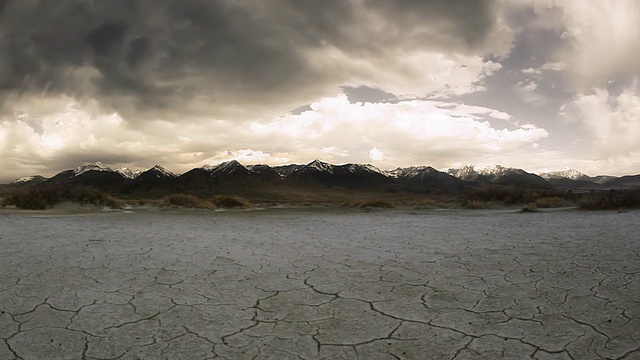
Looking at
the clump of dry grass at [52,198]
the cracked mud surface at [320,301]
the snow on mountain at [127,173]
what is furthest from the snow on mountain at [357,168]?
the cracked mud surface at [320,301]

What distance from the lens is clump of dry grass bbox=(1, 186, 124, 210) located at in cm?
1507

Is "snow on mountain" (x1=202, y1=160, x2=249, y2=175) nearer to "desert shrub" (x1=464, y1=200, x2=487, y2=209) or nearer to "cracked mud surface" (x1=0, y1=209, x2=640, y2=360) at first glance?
"desert shrub" (x1=464, y1=200, x2=487, y2=209)

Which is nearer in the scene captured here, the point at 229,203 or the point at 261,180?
the point at 229,203

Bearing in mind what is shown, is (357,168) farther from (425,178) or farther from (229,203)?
(229,203)

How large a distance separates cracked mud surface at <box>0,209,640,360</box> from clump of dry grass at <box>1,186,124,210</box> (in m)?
11.4

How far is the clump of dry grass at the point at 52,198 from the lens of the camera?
15070 millimetres

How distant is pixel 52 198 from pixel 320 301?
1719 cm

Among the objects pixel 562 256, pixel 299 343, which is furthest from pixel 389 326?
pixel 562 256

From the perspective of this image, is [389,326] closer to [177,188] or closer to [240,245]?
[240,245]

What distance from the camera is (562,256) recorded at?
4824 mm

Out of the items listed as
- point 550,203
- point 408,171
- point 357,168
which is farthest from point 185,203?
point 408,171

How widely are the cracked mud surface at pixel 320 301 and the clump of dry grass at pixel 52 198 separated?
11.4 m

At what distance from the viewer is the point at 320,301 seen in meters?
3.22

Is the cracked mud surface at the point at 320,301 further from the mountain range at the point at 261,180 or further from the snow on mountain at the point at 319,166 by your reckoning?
the snow on mountain at the point at 319,166
